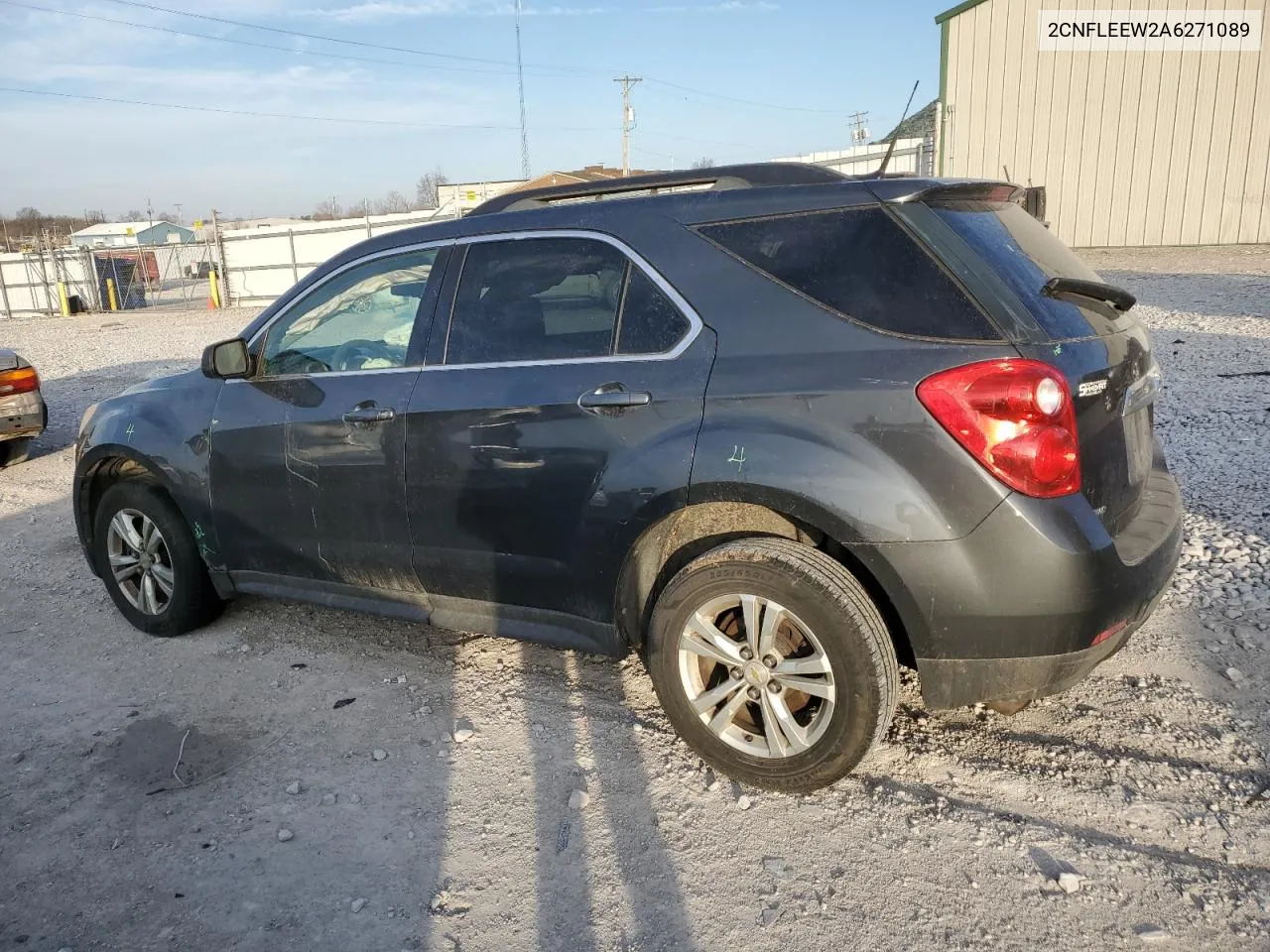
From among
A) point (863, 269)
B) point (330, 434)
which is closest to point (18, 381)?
point (330, 434)

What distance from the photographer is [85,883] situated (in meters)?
2.72

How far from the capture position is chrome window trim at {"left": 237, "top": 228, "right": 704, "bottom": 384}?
2984 mm

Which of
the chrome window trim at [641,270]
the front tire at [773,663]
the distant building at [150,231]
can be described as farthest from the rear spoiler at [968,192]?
the distant building at [150,231]

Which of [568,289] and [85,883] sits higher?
[568,289]

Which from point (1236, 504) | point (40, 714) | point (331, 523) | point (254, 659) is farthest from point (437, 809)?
point (1236, 504)

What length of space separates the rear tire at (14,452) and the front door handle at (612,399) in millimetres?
7421

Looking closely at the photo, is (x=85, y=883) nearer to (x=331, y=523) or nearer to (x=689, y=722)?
(x=331, y=523)

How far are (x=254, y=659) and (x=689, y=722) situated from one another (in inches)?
86.0

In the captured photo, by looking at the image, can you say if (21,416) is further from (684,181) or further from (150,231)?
(150,231)

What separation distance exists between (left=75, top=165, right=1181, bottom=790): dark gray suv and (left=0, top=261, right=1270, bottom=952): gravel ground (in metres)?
0.34

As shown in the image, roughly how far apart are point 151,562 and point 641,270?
9.42 feet

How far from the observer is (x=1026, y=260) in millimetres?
2891

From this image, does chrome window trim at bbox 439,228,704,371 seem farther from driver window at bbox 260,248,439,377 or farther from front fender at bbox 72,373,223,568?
front fender at bbox 72,373,223,568

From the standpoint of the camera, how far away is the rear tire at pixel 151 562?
4.28m
